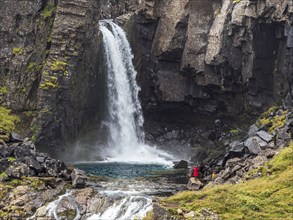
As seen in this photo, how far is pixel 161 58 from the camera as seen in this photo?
58312mm

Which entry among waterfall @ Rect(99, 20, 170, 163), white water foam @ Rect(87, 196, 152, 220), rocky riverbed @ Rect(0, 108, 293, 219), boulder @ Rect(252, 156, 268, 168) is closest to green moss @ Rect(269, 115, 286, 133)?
rocky riverbed @ Rect(0, 108, 293, 219)

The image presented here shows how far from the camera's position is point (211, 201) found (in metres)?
24.1

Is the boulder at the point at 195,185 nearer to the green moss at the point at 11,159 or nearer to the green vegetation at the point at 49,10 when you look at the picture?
the green moss at the point at 11,159

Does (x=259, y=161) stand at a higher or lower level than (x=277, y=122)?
lower

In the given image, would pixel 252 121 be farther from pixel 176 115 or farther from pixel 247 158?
pixel 247 158

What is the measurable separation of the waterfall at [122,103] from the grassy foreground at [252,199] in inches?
1141

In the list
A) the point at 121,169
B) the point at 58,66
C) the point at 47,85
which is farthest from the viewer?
the point at 58,66

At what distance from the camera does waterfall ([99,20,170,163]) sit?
56906 millimetres

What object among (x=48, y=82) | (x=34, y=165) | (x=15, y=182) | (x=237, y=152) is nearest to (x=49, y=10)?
(x=48, y=82)

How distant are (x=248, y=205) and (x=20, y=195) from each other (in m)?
15.6

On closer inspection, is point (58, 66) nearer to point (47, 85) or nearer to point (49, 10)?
point (47, 85)

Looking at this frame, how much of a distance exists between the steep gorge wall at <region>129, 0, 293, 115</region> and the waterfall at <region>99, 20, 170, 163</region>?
2.04 meters

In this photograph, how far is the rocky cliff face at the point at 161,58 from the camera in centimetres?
4750

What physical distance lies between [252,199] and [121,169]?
22328mm
